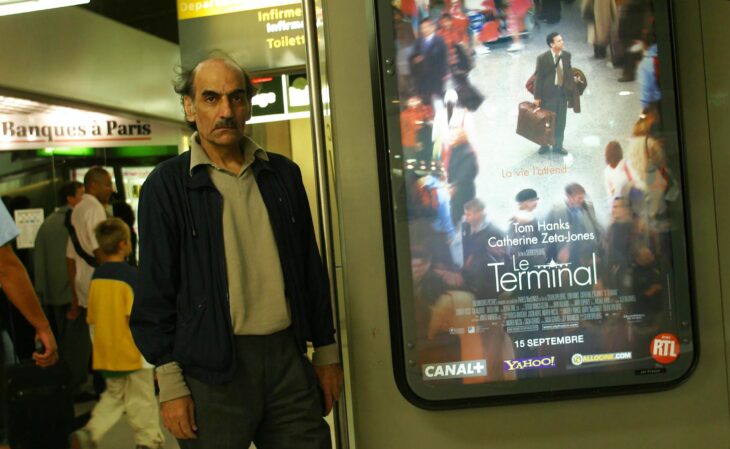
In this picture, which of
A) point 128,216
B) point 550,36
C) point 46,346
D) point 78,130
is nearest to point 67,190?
point 128,216

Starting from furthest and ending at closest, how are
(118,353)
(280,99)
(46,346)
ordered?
(280,99) → (118,353) → (46,346)

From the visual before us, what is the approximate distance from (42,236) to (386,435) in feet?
16.9

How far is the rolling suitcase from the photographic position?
5562 mm

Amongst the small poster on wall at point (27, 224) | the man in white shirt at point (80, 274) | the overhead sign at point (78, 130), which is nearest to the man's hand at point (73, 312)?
the man in white shirt at point (80, 274)

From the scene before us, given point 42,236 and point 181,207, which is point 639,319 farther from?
point 42,236

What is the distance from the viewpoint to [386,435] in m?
2.90

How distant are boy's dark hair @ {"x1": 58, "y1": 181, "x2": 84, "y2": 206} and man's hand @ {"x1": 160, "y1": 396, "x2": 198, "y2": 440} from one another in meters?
5.36

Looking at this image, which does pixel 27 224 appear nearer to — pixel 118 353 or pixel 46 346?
pixel 118 353

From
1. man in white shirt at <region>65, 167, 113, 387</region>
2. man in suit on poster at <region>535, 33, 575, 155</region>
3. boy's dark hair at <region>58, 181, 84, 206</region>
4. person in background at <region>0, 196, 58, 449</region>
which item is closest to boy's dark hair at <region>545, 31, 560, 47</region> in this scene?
man in suit on poster at <region>535, 33, 575, 155</region>

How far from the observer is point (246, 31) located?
593cm

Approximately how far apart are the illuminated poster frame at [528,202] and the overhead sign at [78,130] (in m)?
5.53

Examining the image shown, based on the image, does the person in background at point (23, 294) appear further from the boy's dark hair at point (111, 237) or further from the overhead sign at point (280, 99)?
the overhead sign at point (280, 99)

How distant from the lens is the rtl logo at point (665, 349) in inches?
113

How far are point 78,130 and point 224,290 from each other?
5.93 meters
